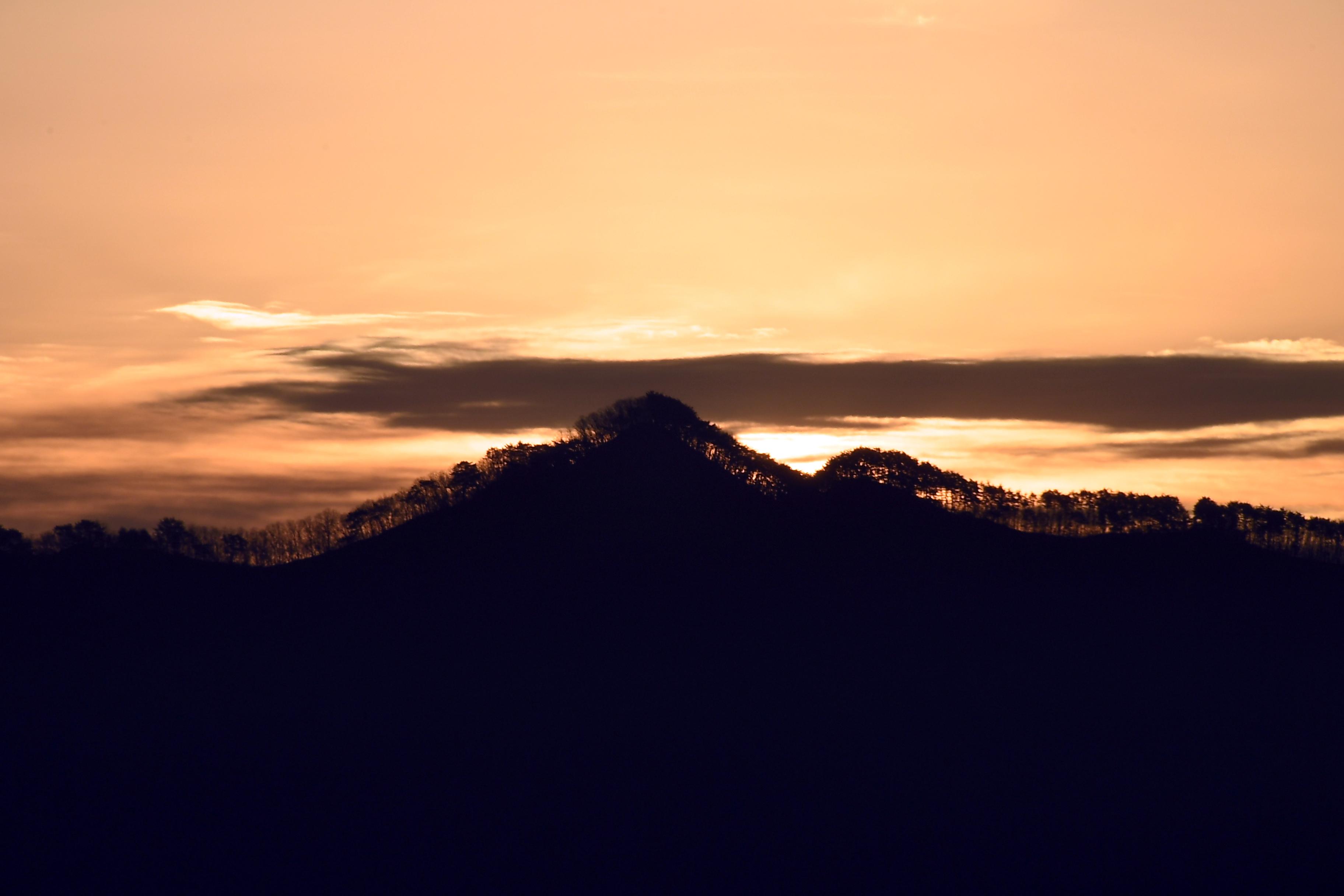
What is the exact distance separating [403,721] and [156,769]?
13299mm

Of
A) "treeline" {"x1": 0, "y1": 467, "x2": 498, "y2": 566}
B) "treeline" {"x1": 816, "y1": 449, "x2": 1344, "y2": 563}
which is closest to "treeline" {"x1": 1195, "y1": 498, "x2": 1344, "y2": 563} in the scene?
"treeline" {"x1": 816, "y1": 449, "x2": 1344, "y2": 563}

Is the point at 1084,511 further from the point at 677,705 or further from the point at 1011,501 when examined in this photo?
the point at 677,705

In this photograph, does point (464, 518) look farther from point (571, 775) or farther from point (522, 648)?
point (571, 775)

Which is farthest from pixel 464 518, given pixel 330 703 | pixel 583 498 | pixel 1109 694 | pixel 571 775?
pixel 1109 694

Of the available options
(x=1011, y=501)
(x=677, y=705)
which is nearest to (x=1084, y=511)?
(x=1011, y=501)

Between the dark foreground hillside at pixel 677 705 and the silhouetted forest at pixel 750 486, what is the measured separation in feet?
5.05

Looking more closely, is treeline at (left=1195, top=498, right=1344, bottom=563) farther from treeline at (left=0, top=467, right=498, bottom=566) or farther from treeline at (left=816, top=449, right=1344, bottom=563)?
treeline at (left=0, top=467, right=498, bottom=566)

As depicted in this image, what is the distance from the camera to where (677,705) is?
248 feet

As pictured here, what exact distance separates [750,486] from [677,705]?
2076cm

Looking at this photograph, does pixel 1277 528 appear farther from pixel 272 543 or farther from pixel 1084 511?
pixel 272 543

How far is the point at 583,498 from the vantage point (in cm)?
9050

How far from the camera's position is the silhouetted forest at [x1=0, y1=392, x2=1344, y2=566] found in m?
92.4

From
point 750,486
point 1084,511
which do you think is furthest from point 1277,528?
point 750,486

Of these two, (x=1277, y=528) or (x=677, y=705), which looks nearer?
(x=677, y=705)
